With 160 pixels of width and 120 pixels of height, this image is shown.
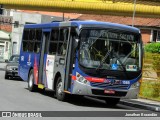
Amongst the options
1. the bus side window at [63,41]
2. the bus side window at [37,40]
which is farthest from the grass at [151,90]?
the bus side window at [63,41]

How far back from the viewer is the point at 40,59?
843 inches

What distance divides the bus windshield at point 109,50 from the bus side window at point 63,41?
4.29 ft

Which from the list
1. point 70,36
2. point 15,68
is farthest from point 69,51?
point 15,68

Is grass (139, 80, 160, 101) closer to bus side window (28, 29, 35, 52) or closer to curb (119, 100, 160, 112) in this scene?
curb (119, 100, 160, 112)

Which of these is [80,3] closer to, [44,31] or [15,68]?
[15,68]

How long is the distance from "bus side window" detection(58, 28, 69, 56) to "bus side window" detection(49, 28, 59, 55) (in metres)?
0.53

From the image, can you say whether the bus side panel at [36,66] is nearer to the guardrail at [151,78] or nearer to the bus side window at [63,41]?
the bus side window at [63,41]

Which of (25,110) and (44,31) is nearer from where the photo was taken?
(25,110)

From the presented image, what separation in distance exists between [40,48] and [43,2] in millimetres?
19401

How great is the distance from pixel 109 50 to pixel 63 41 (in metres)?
2.07

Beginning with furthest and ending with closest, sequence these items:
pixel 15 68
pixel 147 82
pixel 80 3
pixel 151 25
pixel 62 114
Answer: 1. pixel 151 25
2. pixel 80 3
3. pixel 15 68
4. pixel 147 82
5. pixel 62 114

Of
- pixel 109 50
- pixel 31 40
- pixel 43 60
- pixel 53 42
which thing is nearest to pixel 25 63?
pixel 31 40

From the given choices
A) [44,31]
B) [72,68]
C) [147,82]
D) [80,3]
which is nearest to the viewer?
[72,68]

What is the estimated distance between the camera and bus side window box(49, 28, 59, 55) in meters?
19.7
